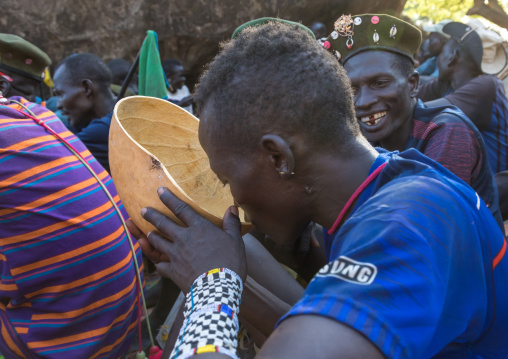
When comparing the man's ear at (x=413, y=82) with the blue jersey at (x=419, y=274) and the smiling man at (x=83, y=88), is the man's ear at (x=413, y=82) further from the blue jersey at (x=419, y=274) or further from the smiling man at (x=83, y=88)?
the smiling man at (x=83, y=88)

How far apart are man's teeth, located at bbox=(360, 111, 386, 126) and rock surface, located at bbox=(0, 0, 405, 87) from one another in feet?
19.9

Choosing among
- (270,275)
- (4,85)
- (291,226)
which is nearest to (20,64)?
(4,85)

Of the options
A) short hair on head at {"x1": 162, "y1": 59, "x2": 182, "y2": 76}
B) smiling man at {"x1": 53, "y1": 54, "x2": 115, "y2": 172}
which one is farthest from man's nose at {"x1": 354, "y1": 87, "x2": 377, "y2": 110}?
short hair on head at {"x1": 162, "y1": 59, "x2": 182, "y2": 76}

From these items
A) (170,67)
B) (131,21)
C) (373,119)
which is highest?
(373,119)

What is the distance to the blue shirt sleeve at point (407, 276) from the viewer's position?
0.75m

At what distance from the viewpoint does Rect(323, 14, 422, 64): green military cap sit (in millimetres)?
2387

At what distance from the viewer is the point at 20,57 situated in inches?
142

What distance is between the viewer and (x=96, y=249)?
78.4 inches

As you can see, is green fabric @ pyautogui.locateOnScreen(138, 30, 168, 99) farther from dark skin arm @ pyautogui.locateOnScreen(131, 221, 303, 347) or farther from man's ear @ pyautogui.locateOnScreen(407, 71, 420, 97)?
dark skin arm @ pyautogui.locateOnScreen(131, 221, 303, 347)

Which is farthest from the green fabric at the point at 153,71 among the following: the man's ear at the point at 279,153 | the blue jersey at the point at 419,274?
the blue jersey at the point at 419,274

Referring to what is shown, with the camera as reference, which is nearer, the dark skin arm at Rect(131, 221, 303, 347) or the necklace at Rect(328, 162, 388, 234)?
the necklace at Rect(328, 162, 388, 234)

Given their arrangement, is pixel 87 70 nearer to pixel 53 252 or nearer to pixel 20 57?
pixel 20 57

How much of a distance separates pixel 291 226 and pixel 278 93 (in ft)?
1.36

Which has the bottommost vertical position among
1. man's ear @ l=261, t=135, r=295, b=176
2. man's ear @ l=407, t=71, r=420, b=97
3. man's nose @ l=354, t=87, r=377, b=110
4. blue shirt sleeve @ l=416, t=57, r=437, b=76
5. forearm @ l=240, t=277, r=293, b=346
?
blue shirt sleeve @ l=416, t=57, r=437, b=76
